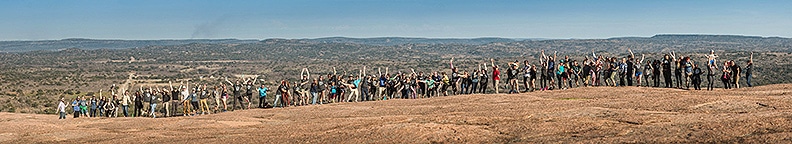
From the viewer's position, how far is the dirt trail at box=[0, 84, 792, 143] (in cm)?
1179

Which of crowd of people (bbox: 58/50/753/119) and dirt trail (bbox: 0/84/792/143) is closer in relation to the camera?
dirt trail (bbox: 0/84/792/143)

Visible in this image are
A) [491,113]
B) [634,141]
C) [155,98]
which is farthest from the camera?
[155,98]

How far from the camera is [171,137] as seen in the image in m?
16.2

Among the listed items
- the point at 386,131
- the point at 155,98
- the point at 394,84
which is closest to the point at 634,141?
the point at 386,131

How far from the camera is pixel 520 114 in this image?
17.0 m

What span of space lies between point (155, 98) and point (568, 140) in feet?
62.7

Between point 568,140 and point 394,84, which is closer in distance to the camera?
point 568,140

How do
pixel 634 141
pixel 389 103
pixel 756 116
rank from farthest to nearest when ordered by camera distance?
pixel 389 103 → pixel 756 116 → pixel 634 141

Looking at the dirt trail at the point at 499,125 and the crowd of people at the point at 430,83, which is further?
the crowd of people at the point at 430,83

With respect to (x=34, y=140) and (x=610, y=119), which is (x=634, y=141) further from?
(x=34, y=140)

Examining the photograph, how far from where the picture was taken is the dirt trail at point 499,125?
11.8 meters

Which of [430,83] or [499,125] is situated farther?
[430,83]

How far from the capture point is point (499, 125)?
14.7m

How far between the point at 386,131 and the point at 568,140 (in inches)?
153
